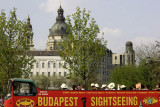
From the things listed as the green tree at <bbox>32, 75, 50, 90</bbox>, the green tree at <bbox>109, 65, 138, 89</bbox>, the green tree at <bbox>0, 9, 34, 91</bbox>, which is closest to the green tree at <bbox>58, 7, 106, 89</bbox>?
the green tree at <bbox>0, 9, 34, 91</bbox>

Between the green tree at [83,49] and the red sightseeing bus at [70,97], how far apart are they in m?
13.2

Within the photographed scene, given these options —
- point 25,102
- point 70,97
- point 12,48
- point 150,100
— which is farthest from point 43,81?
point 25,102

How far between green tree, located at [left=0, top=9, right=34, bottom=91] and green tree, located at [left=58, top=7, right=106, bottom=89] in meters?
4.67

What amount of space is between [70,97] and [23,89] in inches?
118

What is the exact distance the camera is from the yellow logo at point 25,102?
2294 centimetres

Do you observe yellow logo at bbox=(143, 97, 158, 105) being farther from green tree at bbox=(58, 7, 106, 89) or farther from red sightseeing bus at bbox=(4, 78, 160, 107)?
green tree at bbox=(58, 7, 106, 89)

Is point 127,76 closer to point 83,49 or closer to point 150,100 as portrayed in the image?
point 83,49

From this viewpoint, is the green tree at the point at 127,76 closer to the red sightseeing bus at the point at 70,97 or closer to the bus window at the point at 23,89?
the red sightseeing bus at the point at 70,97

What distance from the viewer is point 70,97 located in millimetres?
24062

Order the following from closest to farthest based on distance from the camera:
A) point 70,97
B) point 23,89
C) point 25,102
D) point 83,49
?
point 25,102 → point 23,89 → point 70,97 → point 83,49

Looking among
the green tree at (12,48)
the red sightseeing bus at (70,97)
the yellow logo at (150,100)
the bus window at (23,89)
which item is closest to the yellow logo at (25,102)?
the red sightseeing bus at (70,97)

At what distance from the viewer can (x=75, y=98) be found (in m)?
24.1

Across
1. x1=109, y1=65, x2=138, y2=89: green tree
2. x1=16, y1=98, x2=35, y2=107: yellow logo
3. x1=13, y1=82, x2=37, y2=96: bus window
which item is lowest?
x1=16, y1=98, x2=35, y2=107: yellow logo

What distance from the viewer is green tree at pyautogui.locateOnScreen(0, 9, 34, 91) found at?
133 ft
